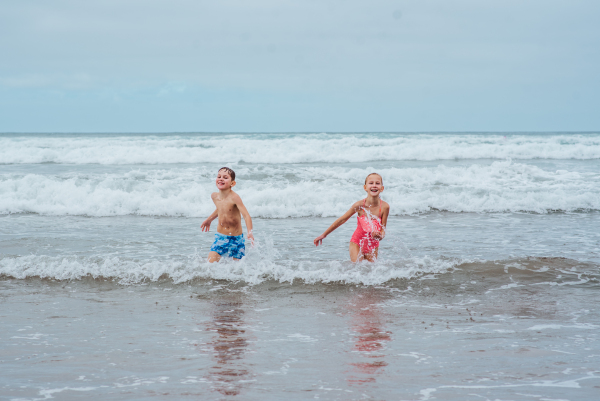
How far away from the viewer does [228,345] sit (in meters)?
3.98

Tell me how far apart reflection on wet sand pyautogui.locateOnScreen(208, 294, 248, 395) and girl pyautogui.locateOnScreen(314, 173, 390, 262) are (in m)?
1.65

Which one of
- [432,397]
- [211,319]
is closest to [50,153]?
[211,319]

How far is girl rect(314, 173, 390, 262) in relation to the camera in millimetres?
6449

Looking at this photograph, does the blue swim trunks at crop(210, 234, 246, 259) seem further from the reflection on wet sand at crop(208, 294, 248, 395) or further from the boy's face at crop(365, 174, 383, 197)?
the boy's face at crop(365, 174, 383, 197)

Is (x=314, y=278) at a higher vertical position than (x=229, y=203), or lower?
lower

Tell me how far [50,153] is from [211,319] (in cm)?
2446

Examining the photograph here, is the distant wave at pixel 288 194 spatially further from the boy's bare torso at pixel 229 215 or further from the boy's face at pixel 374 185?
the boy's face at pixel 374 185

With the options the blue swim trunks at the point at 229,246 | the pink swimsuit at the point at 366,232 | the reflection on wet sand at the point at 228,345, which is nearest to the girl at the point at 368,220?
the pink swimsuit at the point at 366,232

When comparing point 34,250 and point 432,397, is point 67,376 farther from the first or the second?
point 34,250

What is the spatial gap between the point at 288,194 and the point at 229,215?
6155 mm

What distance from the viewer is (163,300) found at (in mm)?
5488

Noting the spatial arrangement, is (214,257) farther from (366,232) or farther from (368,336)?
(368,336)

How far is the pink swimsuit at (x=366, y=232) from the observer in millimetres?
6562

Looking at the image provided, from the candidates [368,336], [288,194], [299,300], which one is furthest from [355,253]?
[288,194]
